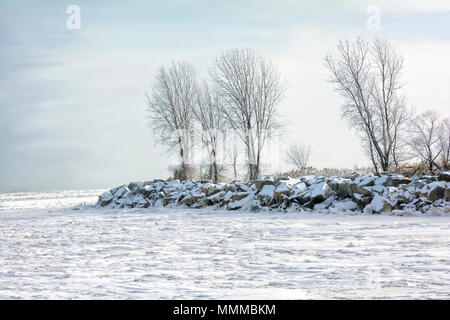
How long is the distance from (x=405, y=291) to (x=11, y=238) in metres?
7.12

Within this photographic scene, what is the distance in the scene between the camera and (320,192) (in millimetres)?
11719

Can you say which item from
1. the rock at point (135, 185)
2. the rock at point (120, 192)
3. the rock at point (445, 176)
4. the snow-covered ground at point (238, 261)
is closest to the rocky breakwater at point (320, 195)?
the rock at point (445, 176)

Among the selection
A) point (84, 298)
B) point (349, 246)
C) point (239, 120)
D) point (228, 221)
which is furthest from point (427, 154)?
point (84, 298)

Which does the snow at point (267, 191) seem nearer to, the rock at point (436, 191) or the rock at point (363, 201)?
the rock at point (363, 201)

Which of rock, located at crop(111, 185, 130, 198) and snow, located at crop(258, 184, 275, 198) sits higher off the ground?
snow, located at crop(258, 184, 275, 198)

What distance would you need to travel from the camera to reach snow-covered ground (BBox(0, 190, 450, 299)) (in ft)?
12.6

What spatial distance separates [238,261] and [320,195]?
22.7 feet

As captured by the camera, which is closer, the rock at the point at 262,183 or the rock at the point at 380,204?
the rock at the point at 380,204

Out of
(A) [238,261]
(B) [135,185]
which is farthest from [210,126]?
(A) [238,261]

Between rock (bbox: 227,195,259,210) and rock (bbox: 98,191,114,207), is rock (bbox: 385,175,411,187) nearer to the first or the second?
rock (bbox: 227,195,259,210)

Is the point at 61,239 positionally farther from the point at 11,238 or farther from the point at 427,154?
the point at 427,154

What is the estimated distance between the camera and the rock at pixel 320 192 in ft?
38.4

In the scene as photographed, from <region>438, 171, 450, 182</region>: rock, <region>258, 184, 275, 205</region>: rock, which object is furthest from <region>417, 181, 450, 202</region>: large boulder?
<region>258, 184, 275, 205</region>: rock
